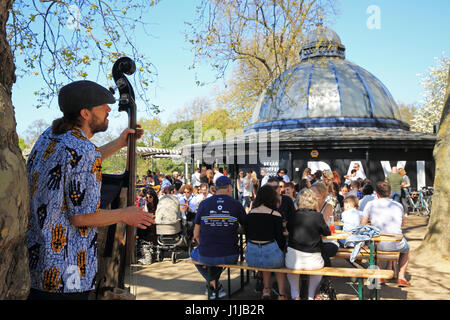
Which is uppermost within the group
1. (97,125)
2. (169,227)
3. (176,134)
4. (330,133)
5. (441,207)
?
(176,134)

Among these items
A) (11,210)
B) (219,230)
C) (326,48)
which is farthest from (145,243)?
(326,48)

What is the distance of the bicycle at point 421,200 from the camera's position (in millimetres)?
15948

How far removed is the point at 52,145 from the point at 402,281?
6.32 metres

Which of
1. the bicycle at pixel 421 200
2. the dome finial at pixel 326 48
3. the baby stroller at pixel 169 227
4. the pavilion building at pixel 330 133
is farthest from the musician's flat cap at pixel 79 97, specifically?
the dome finial at pixel 326 48

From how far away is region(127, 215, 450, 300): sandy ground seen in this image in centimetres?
605

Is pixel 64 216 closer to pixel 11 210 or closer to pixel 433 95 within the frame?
pixel 11 210

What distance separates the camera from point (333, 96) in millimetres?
21062

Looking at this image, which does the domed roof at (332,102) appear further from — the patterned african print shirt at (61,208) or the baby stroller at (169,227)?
the patterned african print shirt at (61,208)

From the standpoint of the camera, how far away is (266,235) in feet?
17.6

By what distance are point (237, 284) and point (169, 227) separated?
2.20 metres

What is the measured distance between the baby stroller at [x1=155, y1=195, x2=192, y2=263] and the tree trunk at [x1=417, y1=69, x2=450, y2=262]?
5.18 meters

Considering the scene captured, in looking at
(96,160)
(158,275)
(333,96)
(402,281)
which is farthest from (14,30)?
(333,96)
